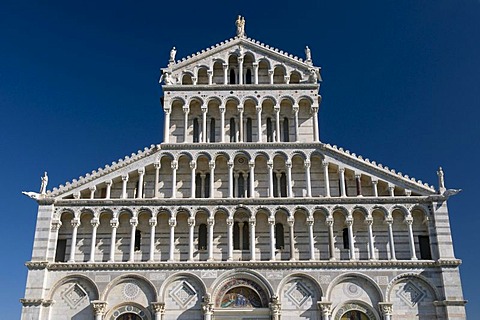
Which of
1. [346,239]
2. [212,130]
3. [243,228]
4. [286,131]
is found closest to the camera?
[346,239]

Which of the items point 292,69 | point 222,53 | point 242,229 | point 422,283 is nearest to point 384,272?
point 422,283

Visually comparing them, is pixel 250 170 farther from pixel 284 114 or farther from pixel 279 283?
pixel 279 283

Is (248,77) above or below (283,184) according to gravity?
above

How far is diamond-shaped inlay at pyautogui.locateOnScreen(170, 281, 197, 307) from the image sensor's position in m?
Answer: 22.8

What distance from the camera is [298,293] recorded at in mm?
22922

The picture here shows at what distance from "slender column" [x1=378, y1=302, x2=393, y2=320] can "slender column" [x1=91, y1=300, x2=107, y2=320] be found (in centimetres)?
1101

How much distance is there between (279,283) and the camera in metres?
22.9

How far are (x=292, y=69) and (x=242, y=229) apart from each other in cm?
831

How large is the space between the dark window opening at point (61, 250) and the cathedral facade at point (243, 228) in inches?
1.7

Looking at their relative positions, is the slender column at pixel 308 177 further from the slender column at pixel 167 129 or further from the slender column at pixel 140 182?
the slender column at pixel 140 182

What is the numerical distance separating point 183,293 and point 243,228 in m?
3.79

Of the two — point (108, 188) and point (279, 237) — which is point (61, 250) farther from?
point (279, 237)

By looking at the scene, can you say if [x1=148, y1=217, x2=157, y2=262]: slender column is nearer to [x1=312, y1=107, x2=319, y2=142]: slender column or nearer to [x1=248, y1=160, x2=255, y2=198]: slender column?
[x1=248, y1=160, x2=255, y2=198]: slender column

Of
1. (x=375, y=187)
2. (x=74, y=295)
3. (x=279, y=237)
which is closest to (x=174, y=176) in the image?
(x=279, y=237)
